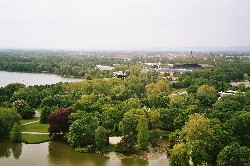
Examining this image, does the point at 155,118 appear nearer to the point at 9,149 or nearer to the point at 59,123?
the point at 59,123

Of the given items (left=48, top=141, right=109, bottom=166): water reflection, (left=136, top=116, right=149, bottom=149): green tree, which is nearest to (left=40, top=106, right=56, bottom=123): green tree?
(left=48, top=141, right=109, bottom=166): water reflection

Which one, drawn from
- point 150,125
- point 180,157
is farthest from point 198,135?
point 150,125

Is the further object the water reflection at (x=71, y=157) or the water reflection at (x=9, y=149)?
the water reflection at (x=9, y=149)

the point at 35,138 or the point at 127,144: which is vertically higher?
the point at 127,144

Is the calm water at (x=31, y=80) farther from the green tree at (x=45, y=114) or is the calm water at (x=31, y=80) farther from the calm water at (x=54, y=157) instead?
the calm water at (x=54, y=157)

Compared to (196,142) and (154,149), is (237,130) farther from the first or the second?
(154,149)

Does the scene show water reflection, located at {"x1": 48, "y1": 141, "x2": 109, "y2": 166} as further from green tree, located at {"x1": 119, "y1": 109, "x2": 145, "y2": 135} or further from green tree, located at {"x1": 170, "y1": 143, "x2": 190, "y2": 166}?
green tree, located at {"x1": 170, "y1": 143, "x2": 190, "y2": 166}

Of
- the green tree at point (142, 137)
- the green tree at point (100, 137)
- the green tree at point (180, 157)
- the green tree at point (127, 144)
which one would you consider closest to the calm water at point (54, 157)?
the green tree at point (127, 144)

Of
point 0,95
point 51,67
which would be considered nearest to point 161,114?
point 0,95
